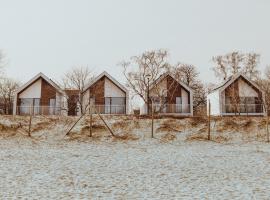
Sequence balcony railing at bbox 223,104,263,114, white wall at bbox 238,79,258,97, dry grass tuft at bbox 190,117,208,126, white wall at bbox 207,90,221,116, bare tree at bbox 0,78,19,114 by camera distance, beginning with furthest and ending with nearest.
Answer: bare tree at bbox 0,78,19,114 → white wall at bbox 207,90,221,116 → white wall at bbox 238,79,258,97 → balcony railing at bbox 223,104,263,114 → dry grass tuft at bbox 190,117,208,126

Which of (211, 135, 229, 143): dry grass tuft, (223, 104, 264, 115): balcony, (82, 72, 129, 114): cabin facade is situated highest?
(82, 72, 129, 114): cabin facade

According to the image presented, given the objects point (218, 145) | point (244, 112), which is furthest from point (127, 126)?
point (244, 112)

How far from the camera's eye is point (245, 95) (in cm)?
3356

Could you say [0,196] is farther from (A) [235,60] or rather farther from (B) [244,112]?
(A) [235,60]

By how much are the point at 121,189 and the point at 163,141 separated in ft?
33.7

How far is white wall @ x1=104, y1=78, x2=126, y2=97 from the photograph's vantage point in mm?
32875

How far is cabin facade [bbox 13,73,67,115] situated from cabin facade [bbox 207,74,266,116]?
53.1 feet

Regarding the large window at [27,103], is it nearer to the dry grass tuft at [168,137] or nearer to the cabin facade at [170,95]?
the cabin facade at [170,95]

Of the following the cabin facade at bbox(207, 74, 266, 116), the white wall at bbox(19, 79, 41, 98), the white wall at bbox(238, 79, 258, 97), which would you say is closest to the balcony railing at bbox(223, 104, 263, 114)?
the cabin facade at bbox(207, 74, 266, 116)

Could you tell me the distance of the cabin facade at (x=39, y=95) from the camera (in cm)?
3266

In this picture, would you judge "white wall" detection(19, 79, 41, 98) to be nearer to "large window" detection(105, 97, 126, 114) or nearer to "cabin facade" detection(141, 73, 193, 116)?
"large window" detection(105, 97, 126, 114)

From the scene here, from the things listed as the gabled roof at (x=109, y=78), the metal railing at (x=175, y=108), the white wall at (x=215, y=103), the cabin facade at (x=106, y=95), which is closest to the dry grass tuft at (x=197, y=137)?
the metal railing at (x=175, y=108)

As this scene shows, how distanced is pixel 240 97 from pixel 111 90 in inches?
520

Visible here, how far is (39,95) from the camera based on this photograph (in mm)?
33031
